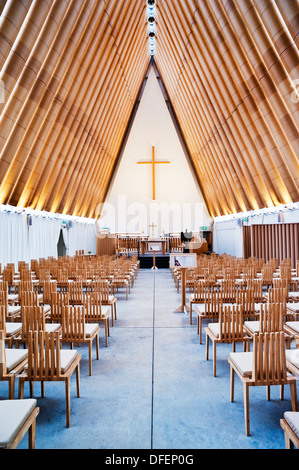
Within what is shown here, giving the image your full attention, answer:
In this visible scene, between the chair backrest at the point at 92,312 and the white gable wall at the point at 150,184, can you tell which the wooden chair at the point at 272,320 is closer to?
the chair backrest at the point at 92,312

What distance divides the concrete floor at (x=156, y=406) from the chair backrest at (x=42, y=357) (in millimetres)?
436

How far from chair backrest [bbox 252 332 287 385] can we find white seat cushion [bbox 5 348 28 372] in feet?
8.09

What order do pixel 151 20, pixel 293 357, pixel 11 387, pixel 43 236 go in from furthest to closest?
pixel 151 20, pixel 43 236, pixel 293 357, pixel 11 387

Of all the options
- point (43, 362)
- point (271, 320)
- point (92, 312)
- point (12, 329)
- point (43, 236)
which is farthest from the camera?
point (43, 236)

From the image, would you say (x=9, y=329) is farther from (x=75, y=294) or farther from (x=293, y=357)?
(x=293, y=357)

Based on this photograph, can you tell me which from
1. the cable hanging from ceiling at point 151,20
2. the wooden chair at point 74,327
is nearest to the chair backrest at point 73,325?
the wooden chair at point 74,327

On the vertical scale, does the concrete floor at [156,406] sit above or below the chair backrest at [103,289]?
below

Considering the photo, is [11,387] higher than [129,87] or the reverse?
the reverse

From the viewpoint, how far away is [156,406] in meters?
3.48

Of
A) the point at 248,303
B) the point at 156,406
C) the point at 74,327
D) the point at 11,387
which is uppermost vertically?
the point at 248,303

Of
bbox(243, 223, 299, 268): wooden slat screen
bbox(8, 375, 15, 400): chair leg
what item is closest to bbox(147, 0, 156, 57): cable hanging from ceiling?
bbox(243, 223, 299, 268): wooden slat screen

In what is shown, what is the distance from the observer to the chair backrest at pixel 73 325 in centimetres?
459

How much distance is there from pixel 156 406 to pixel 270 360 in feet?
4.33

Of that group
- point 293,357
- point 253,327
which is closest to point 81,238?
point 253,327
